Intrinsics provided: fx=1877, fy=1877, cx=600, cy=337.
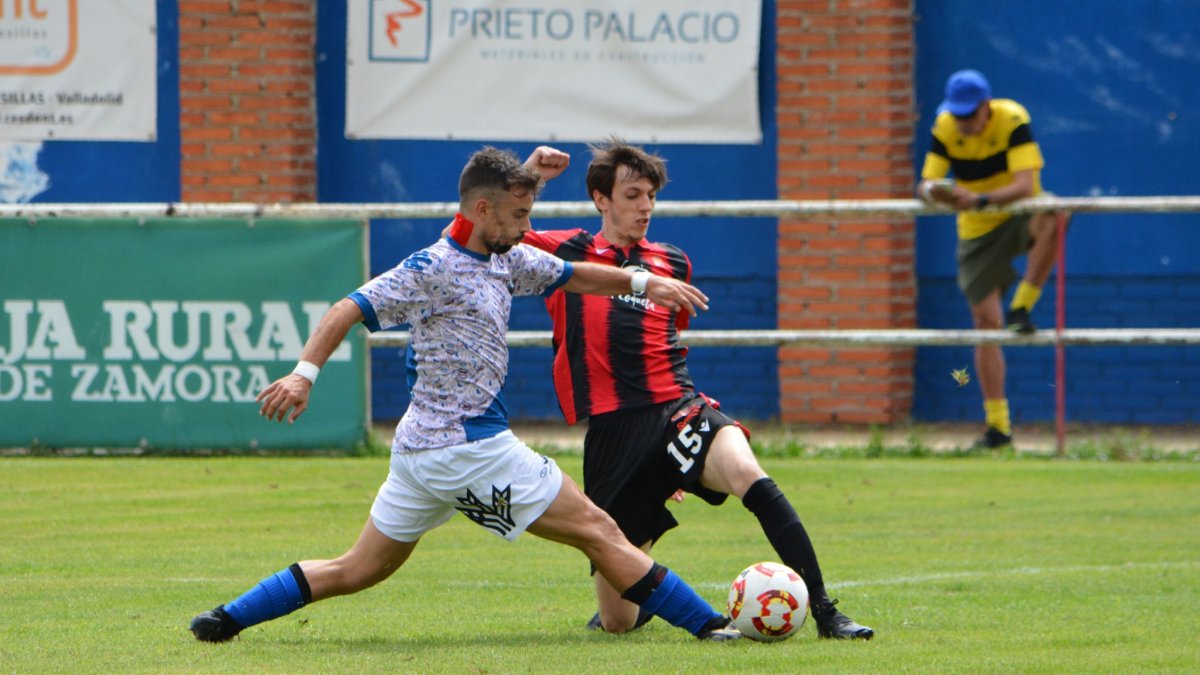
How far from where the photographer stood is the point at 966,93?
476 inches

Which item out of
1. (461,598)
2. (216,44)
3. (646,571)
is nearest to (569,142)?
(216,44)

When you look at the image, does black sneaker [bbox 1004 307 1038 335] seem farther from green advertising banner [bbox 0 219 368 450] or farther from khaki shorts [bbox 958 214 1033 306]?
green advertising banner [bbox 0 219 368 450]

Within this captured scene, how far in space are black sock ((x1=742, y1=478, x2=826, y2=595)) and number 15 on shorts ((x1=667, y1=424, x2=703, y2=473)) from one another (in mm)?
318

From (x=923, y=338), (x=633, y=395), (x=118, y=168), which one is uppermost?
(x=118, y=168)

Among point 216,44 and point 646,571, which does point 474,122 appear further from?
point 646,571

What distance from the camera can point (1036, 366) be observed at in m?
14.4

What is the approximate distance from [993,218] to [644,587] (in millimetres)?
6669

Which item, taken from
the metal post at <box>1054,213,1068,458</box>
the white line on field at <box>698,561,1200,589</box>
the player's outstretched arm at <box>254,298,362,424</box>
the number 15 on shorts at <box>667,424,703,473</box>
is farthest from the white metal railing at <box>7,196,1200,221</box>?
the player's outstretched arm at <box>254,298,362,424</box>

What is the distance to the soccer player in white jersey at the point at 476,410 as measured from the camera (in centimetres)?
631

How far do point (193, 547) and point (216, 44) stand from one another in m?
6.33

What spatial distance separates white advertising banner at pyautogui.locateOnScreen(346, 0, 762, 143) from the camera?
47.8ft

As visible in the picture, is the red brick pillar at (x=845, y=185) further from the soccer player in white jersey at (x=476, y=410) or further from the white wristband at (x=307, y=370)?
the white wristband at (x=307, y=370)

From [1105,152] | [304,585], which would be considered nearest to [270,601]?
[304,585]

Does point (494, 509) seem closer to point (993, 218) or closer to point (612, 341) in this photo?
point (612, 341)
